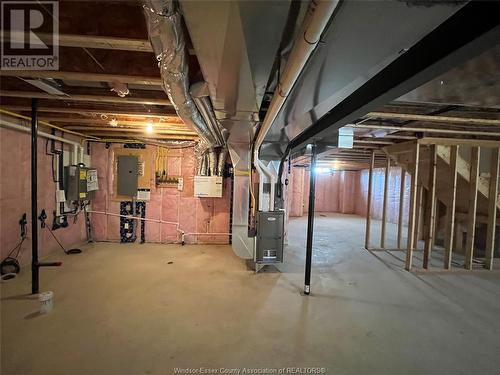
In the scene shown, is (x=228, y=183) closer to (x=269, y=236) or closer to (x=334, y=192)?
(x=269, y=236)

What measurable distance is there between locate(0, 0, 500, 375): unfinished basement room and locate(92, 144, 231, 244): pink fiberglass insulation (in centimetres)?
3

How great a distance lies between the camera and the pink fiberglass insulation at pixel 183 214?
4.71 meters

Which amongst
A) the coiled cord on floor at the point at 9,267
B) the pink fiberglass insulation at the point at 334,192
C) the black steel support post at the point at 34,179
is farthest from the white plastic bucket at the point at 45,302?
the pink fiberglass insulation at the point at 334,192

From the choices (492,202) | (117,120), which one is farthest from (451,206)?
(117,120)

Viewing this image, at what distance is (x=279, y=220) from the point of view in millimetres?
3398

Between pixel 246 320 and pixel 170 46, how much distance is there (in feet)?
7.02

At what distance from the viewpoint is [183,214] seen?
4762mm

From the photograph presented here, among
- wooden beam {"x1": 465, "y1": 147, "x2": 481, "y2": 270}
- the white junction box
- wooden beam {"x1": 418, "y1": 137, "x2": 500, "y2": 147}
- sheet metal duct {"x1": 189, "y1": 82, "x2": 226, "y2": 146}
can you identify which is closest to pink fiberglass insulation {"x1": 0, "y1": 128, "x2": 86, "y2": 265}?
the white junction box

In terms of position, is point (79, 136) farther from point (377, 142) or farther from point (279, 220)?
point (377, 142)

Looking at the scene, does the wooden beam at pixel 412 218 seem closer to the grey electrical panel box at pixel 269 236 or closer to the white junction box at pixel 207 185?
the grey electrical panel box at pixel 269 236

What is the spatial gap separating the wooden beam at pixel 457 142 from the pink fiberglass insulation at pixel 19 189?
5409mm

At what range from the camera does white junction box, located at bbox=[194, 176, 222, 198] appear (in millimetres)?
4320

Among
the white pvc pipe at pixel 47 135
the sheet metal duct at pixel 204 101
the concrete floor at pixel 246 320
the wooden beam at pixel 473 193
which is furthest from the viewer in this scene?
the wooden beam at pixel 473 193

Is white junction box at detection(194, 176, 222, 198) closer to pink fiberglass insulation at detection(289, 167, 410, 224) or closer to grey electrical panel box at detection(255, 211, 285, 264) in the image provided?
grey electrical panel box at detection(255, 211, 285, 264)
